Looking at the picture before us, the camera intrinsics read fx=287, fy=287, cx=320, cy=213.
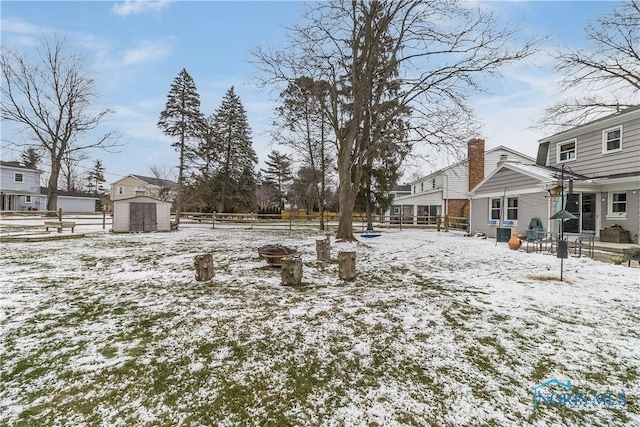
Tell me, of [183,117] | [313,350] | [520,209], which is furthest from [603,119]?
[183,117]

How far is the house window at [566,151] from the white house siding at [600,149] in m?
0.16

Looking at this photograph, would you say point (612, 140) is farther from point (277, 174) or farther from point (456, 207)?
point (277, 174)

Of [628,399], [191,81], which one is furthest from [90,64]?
[628,399]

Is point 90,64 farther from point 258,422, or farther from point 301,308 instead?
point 258,422

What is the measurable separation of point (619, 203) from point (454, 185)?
44.3 feet

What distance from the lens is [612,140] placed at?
10641 mm

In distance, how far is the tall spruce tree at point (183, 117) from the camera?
2441 cm

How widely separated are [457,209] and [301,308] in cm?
2260

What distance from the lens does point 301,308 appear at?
440 centimetres

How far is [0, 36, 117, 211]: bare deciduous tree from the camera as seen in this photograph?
19.4 metres

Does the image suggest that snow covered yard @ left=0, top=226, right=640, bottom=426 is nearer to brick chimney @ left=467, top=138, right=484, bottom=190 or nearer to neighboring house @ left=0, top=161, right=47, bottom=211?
brick chimney @ left=467, top=138, right=484, bottom=190

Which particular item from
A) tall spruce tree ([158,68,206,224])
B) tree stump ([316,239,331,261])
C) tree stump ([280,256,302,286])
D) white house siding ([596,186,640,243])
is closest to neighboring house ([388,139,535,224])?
white house siding ([596,186,640,243])

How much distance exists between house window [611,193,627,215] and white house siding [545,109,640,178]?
883mm

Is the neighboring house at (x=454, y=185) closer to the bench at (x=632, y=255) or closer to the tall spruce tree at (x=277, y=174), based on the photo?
the bench at (x=632, y=255)
